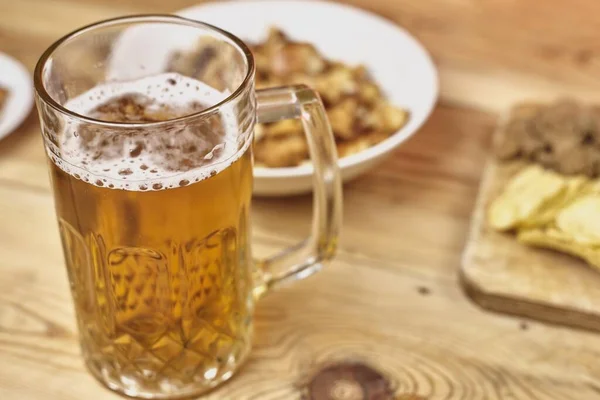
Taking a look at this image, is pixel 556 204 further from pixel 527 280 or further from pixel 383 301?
pixel 383 301

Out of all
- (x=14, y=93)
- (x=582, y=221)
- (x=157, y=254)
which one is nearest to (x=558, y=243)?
(x=582, y=221)

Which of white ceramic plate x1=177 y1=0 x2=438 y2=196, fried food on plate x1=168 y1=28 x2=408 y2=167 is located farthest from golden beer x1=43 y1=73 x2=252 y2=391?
white ceramic plate x1=177 y1=0 x2=438 y2=196

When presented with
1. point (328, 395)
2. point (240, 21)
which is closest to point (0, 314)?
point (328, 395)

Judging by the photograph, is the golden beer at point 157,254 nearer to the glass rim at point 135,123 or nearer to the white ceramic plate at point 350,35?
the glass rim at point 135,123

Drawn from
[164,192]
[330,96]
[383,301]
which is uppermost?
[164,192]

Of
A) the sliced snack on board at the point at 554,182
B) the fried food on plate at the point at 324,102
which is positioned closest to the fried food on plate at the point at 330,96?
the fried food on plate at the point at 324,102

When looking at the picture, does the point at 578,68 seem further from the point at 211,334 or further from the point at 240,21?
the point at 211,334

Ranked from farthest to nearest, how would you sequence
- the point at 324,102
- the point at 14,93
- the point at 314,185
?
the point at 14,93 < the point at 324,102 < the point at 314,185
